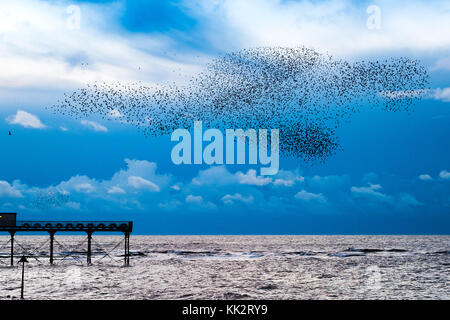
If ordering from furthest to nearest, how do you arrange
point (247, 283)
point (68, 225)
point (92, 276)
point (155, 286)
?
point (68, 225) → point (92, 276) → point (247, 283) → point (155, 286)

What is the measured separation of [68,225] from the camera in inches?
3004

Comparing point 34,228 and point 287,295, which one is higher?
point 34,228

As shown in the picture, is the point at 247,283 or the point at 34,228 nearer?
the point at 247,283

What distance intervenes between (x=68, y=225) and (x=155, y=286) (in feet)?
94.3
